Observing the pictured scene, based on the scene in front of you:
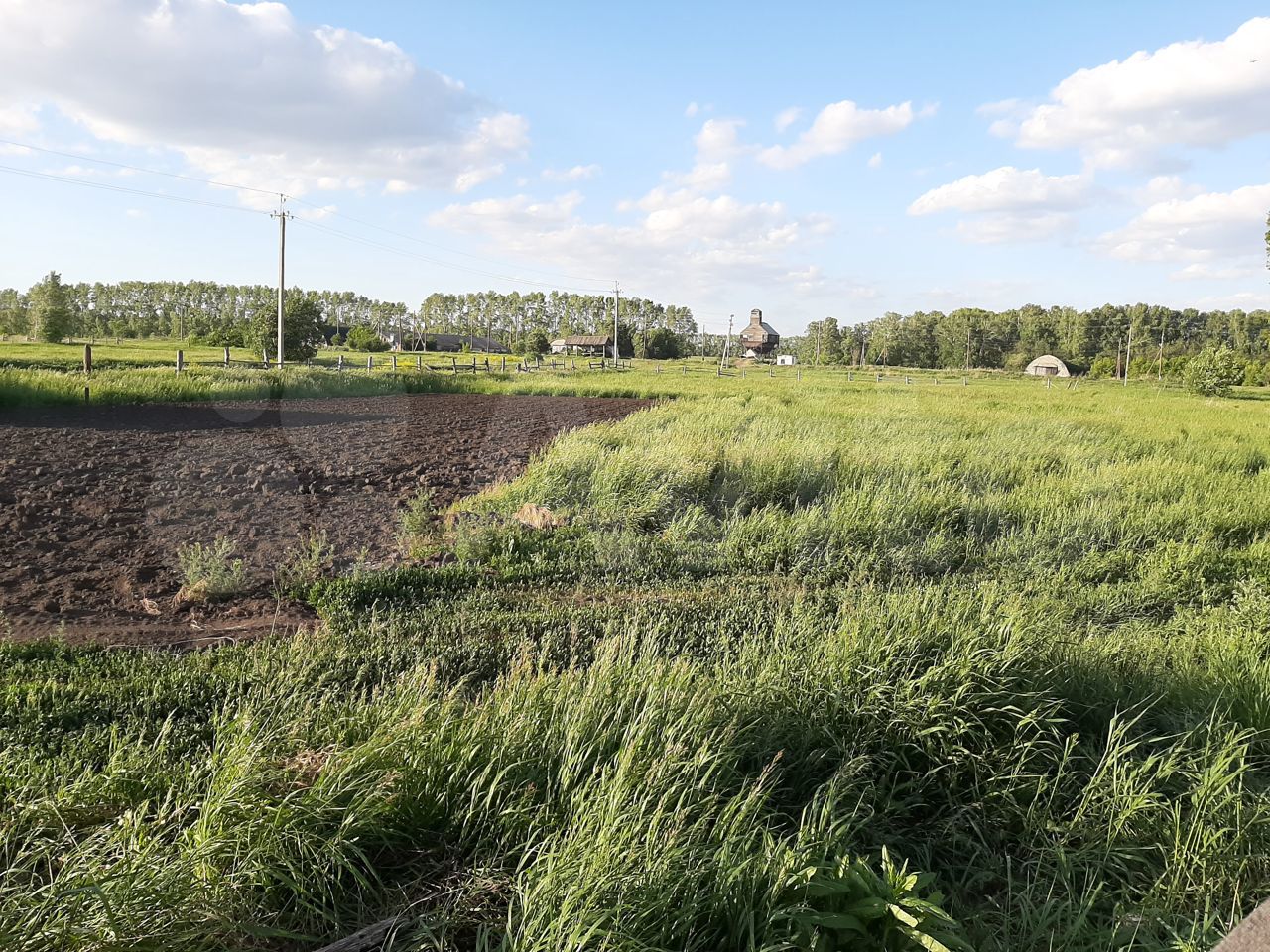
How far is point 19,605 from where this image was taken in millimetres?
5426

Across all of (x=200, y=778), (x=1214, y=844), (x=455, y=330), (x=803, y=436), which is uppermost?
(x=455, y=330)

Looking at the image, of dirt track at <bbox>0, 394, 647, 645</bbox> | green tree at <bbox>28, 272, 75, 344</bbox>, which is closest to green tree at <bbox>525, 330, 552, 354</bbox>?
green tree at <bbox>28, 272, 75, 344</bbox>

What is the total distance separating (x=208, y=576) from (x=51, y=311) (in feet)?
187

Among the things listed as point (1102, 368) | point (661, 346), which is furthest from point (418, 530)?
point (661, 346)

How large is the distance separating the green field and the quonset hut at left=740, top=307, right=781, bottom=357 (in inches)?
4308

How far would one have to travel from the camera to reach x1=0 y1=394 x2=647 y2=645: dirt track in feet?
18.3

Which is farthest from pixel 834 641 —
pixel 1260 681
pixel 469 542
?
pixel 469 542

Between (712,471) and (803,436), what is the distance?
3581 millimetres

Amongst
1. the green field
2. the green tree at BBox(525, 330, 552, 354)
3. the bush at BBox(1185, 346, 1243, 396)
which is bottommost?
the green field

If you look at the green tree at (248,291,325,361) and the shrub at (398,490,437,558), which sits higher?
the green tree at (248,291,325,361)

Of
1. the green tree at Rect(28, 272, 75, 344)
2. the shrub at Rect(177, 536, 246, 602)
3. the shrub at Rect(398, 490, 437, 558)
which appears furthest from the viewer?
the green tree at Rect(28, 272, 75, 344)

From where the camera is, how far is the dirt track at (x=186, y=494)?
5586 mm

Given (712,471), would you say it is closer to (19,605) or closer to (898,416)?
(19,605)

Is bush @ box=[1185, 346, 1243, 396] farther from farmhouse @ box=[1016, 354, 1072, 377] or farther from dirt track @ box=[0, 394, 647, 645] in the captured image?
dirt track @ box=[0, 394, 647, 645]
